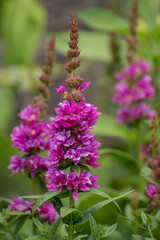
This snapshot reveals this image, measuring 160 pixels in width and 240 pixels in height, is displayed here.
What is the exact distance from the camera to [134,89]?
4.65ft

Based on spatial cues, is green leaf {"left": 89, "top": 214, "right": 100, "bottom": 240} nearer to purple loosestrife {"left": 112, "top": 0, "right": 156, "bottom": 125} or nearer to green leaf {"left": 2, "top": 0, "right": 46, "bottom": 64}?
purple loosestrife {"left": 112, "top": 0, "right": 156, "bottom": 125}

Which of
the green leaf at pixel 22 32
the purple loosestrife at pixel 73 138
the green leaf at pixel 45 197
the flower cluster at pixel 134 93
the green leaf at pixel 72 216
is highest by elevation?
the green leaf at pixel 22 32

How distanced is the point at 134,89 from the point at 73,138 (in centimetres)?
70

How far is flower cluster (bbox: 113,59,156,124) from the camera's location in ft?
4.63

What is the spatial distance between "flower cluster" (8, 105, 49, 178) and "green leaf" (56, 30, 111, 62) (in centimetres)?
86

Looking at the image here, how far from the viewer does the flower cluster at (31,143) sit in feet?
3.01

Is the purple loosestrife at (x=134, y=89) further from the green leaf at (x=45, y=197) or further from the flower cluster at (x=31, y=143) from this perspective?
the green leaf at (x=45, y=197)

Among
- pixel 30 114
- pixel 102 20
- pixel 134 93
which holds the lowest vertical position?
Answer: pixel 30 114

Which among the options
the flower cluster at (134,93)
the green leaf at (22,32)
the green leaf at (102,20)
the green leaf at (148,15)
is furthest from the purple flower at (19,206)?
the green leaf at (22,32)

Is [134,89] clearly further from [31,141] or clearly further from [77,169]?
[77,169]

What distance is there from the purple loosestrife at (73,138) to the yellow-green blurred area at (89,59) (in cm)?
45

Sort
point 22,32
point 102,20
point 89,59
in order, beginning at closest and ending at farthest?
point 102,20, point 22,32, point 89,59

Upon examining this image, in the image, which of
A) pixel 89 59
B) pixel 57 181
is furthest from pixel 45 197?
pixel 89 59

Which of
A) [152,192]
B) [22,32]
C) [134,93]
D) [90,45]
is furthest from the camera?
[22,32]
